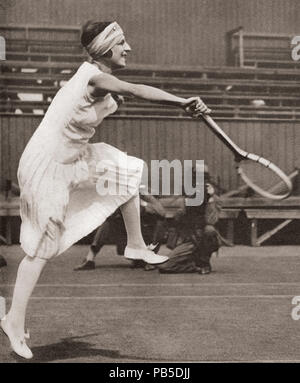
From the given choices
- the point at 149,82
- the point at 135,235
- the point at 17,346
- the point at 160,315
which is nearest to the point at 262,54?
the point at 149,82

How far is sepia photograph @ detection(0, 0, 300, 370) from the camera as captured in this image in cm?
470

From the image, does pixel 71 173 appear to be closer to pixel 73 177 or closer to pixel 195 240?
pixel 73 177

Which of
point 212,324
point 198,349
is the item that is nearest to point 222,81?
point 212,324

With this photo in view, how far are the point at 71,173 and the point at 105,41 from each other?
75cm

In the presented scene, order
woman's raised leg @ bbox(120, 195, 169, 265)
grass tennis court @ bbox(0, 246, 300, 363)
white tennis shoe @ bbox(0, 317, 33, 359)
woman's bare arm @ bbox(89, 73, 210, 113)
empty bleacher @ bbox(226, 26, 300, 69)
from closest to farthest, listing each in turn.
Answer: woman's bare arm @ bbox(89, 73, 210, 113) → white tennis shoe @ bbox(0, 317, 33, 359) → woman's raised leg @ bbox(120, 195, 169, 265) → grass tennis court @ bbox(0, 246, 300, 363) → empty bleacher @ bbox(226, 26, 300, 69)

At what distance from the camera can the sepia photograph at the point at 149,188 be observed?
4.70 m

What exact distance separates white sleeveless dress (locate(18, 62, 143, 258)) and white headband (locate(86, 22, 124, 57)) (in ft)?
0.41

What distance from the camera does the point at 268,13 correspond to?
11039mm

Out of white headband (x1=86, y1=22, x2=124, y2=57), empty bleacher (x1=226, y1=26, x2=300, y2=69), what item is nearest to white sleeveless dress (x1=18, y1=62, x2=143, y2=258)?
white headband (x1=86, y1=22, x2=124, y2=57)

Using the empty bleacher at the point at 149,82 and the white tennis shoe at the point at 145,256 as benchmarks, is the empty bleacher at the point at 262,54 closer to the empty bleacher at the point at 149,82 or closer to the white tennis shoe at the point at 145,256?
the empty bleacher at the point at 149,82

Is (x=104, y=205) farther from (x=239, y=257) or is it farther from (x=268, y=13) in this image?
(x=268, y=13)

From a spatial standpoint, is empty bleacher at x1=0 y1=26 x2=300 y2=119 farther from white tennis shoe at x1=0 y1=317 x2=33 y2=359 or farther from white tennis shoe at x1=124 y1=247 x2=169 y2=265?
white tennis shoe at x1=0 y1=317 x2=33 y2=359

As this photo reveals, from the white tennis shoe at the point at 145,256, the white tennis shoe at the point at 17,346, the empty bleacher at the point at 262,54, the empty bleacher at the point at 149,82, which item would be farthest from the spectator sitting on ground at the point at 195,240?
the empty bleacher at the point at 262,54
